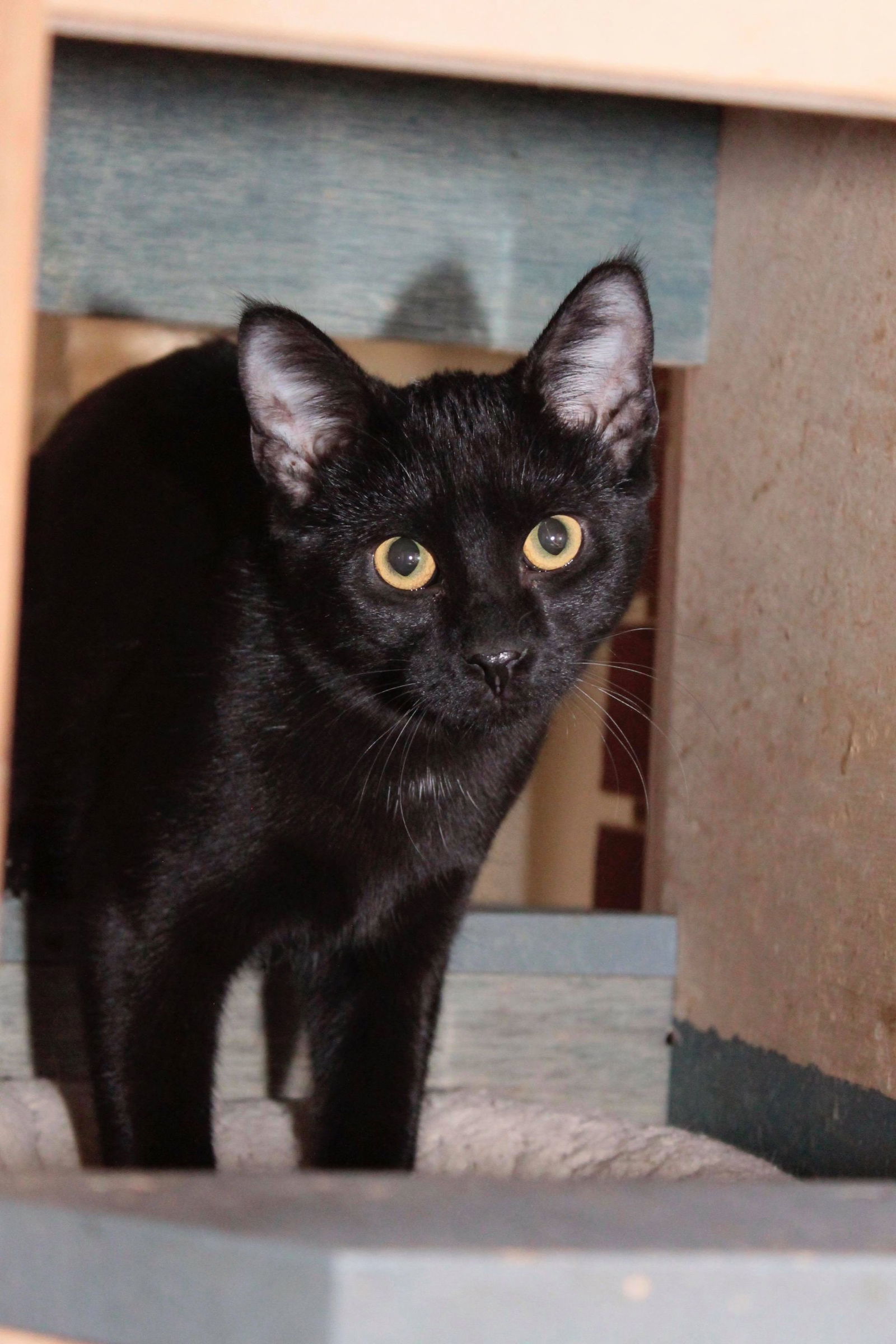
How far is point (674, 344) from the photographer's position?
171cm

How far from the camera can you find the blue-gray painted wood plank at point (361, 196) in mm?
1662

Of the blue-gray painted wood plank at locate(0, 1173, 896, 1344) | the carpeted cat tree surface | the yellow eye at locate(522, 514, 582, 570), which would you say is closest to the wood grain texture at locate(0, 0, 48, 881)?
the blue-gray painted wood plank at locate(0, 1173, 896, 1344)

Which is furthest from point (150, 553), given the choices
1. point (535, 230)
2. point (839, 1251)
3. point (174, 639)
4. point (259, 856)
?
point (839, 1251)

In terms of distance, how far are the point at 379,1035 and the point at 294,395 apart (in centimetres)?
64

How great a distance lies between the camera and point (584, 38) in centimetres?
79

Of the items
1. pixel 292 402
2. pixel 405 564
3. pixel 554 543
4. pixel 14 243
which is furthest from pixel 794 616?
pixel 14 243

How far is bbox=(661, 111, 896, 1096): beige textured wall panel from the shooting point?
4.22 feet

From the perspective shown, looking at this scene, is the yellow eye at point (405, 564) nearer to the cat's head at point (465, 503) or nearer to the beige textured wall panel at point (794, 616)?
the cat's head at point (465, 503)

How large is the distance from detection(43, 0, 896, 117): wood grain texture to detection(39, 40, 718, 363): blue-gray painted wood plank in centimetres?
88

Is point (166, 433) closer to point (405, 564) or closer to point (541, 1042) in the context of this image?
point (405, 564)

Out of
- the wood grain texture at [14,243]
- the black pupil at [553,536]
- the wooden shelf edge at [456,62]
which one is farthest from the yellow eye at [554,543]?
the wood grain texture at [14,243]

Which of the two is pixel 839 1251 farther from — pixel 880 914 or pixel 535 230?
pixel 535 230

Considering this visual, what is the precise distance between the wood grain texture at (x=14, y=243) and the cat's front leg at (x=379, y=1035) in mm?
674

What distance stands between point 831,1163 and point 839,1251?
0.73m
